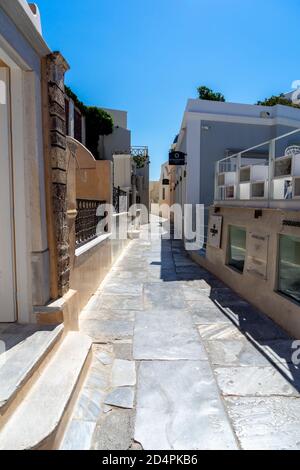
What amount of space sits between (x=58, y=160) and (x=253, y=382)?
2.90 m

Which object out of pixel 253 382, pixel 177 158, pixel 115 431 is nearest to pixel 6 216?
pixel 115 431

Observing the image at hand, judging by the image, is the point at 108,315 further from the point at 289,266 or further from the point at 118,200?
the point at 118,200

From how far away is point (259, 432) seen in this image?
2246 mm

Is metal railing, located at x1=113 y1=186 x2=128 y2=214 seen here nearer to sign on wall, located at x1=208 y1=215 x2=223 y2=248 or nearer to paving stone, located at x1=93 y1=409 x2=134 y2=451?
sign on wall, located at x1=208 y1=215 x2=223 y2=248

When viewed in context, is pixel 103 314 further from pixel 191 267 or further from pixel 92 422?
pixel 191 267

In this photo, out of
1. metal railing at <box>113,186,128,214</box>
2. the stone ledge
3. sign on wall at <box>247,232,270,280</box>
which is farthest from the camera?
metal railing at <box>113,186,128,214</box>

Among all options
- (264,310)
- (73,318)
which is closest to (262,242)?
(264,310)

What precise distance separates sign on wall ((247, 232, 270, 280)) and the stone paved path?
1.95 ft

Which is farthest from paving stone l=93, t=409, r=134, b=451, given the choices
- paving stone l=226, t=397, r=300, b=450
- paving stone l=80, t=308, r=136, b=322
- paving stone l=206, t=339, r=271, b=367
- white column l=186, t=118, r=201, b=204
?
white column l=186, t=118, r=201, b=204

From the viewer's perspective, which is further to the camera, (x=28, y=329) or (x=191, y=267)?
(x=191, y=267)

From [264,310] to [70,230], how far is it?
314cm

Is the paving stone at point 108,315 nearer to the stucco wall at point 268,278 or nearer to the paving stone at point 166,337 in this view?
the paving stone at point 166,337

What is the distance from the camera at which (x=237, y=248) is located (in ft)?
20.8

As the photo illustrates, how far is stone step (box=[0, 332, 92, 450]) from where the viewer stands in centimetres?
185
